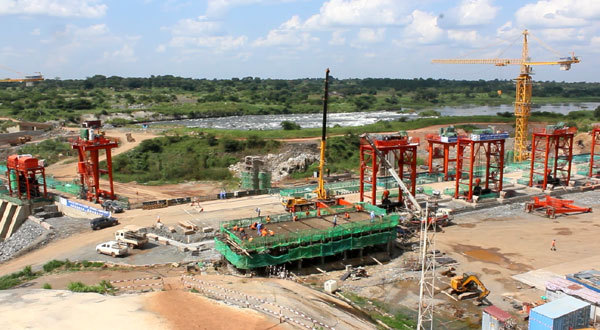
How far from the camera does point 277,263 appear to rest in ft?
99.0

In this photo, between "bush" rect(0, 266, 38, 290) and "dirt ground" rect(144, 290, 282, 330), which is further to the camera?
"bush" rect(0, 266, 38, 290)

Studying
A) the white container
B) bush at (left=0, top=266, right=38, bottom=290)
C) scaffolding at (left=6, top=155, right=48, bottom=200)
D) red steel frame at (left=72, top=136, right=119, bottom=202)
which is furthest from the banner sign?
the white container

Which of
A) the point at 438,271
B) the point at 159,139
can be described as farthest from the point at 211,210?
the point at 159,139

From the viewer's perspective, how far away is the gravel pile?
3906cm

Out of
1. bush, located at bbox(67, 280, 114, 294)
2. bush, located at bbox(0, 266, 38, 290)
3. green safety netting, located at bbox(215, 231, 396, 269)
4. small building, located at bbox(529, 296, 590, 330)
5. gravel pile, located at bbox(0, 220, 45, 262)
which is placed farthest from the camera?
gravel pile, located at bbox(0, 220, 45, 262)

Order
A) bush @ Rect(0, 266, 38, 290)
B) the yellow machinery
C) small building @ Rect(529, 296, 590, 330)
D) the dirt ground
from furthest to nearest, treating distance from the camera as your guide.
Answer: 1. bush @ Rect(0, 266, 38, 290)
2. the yellow machinery
3. small building @ Rect(529, 296, 590, 330)
4. the dirt ground

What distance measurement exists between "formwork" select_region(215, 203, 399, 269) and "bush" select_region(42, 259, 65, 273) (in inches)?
384

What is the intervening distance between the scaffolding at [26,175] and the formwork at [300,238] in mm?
24433

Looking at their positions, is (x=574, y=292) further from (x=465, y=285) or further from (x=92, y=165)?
(x=92, y=165)

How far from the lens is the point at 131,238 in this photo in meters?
34.4

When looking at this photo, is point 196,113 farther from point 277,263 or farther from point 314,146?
point 277,263

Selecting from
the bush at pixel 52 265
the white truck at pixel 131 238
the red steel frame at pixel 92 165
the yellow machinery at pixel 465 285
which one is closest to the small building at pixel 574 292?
the yellow machinery at pixel 465 285

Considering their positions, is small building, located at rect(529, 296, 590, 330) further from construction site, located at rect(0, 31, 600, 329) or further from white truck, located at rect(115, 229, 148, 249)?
white truck, located at rect(115, 229, 148, 249)

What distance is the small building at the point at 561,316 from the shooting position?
2106 cm
